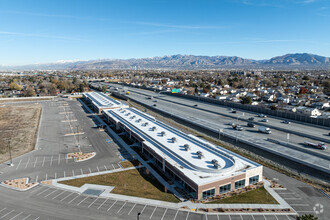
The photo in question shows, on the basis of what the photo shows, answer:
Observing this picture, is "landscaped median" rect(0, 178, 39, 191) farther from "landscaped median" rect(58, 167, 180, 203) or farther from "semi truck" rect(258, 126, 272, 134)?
"semi truck" rect(258, 126, 272, 134)

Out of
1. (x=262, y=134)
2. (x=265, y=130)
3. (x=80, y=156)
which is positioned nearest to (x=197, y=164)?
(x=80, y=156)

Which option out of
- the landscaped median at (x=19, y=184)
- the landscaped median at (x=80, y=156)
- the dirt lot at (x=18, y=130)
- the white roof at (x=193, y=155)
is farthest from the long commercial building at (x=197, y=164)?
the dirt lot at (x=18, y=130)

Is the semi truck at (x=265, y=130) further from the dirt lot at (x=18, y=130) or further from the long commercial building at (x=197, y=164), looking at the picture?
the dirt lot at (x=18, y=130)

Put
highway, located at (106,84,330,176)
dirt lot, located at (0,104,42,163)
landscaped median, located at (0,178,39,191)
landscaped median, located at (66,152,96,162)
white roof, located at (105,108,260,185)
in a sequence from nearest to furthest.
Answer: white roof, located at (105,108,260,185) → landscaped median, located at (0,178,39,191) → highway, located at (106,84,330,176) → landscaped median, located at (66,152,96,162) → dirt lot, located at (0,104,42,163)

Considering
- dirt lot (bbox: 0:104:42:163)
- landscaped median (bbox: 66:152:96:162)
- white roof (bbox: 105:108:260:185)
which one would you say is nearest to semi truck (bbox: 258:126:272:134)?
white roof (bbox: 105:108:260:185)

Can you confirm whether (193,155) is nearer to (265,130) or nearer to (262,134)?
(262,134)

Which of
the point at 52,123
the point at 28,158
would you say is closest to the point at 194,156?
the point at 28,158
